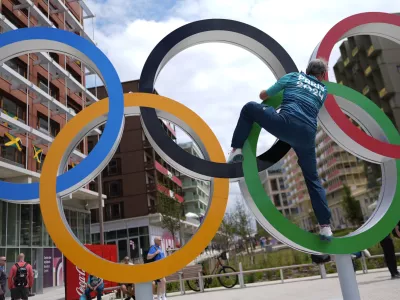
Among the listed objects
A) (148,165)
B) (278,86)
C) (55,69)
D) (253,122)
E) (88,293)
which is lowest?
(88,293)

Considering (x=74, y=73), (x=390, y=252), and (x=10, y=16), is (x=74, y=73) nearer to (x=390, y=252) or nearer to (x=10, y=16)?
(x=10, y=16)

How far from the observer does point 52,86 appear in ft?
89.6

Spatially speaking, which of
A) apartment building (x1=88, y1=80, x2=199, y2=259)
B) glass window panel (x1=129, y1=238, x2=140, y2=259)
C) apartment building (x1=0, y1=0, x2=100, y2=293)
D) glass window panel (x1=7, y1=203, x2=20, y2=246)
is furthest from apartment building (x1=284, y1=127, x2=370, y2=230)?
glass window panel (x1=7, y1=203, x2=20, y2=246)

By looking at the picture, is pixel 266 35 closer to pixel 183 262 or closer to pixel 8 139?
pixel 183 262

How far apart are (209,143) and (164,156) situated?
66cm

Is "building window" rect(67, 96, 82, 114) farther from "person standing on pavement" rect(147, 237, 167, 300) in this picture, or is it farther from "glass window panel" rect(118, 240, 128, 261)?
"person standing on pavement" rect(147, 237, 167, 300)

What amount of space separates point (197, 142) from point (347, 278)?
2.80 metres

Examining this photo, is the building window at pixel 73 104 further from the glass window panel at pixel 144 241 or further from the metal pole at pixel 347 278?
the metal pole at pixel 347 278

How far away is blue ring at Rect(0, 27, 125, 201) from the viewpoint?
4660 millimetres

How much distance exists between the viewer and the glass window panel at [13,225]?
63.2ft

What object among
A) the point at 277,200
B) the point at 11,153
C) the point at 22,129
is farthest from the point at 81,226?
the point at 277,200

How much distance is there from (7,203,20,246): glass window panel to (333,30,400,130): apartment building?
41093mm

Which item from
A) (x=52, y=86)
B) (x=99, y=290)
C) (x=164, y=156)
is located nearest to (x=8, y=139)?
(x=52, y=86)

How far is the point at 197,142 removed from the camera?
5.16 m
